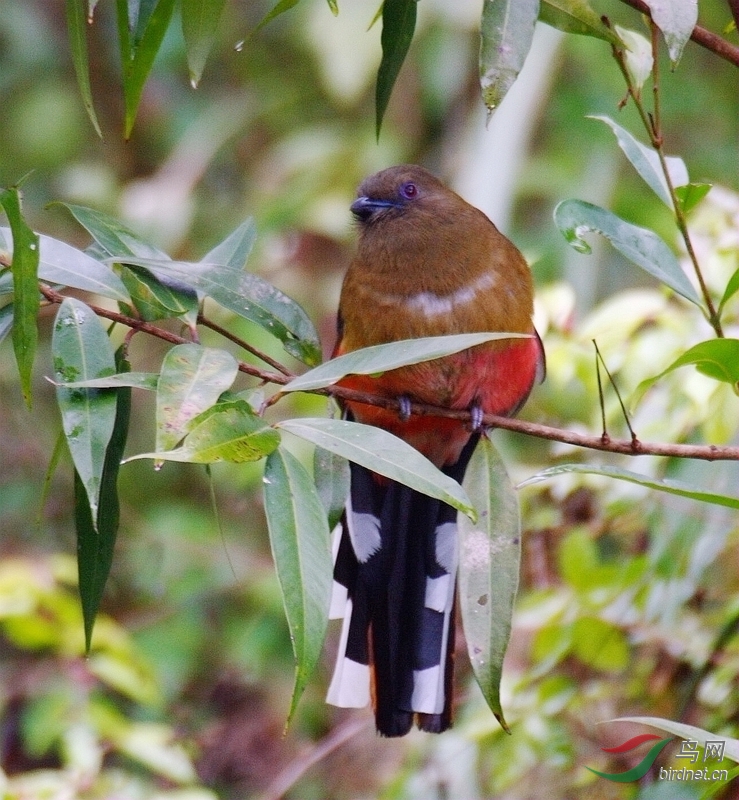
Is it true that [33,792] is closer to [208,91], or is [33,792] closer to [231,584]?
[231,584]

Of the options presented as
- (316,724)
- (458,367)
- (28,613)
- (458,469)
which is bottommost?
(316,724)

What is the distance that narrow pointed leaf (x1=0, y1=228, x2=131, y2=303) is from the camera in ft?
5.52

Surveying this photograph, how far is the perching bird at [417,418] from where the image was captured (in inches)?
95.0

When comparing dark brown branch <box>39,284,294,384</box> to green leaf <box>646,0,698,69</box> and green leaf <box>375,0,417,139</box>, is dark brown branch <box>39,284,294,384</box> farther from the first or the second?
green leaf <box>646,0,698,69</box>

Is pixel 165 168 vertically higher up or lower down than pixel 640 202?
lower down

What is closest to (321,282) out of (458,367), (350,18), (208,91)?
(350,18)

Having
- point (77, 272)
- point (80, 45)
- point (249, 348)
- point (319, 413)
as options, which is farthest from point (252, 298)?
point (319, 413)

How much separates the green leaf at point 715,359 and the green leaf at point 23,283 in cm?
87

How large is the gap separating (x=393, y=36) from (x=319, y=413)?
2416 millimetres

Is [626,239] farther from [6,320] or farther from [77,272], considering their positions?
[6,320]

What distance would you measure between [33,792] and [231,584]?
2.05 m

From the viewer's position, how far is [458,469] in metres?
2.91

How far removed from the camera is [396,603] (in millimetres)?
2588

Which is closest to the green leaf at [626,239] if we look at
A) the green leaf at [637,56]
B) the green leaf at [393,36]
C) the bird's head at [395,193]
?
the green leaf at [637,56]
